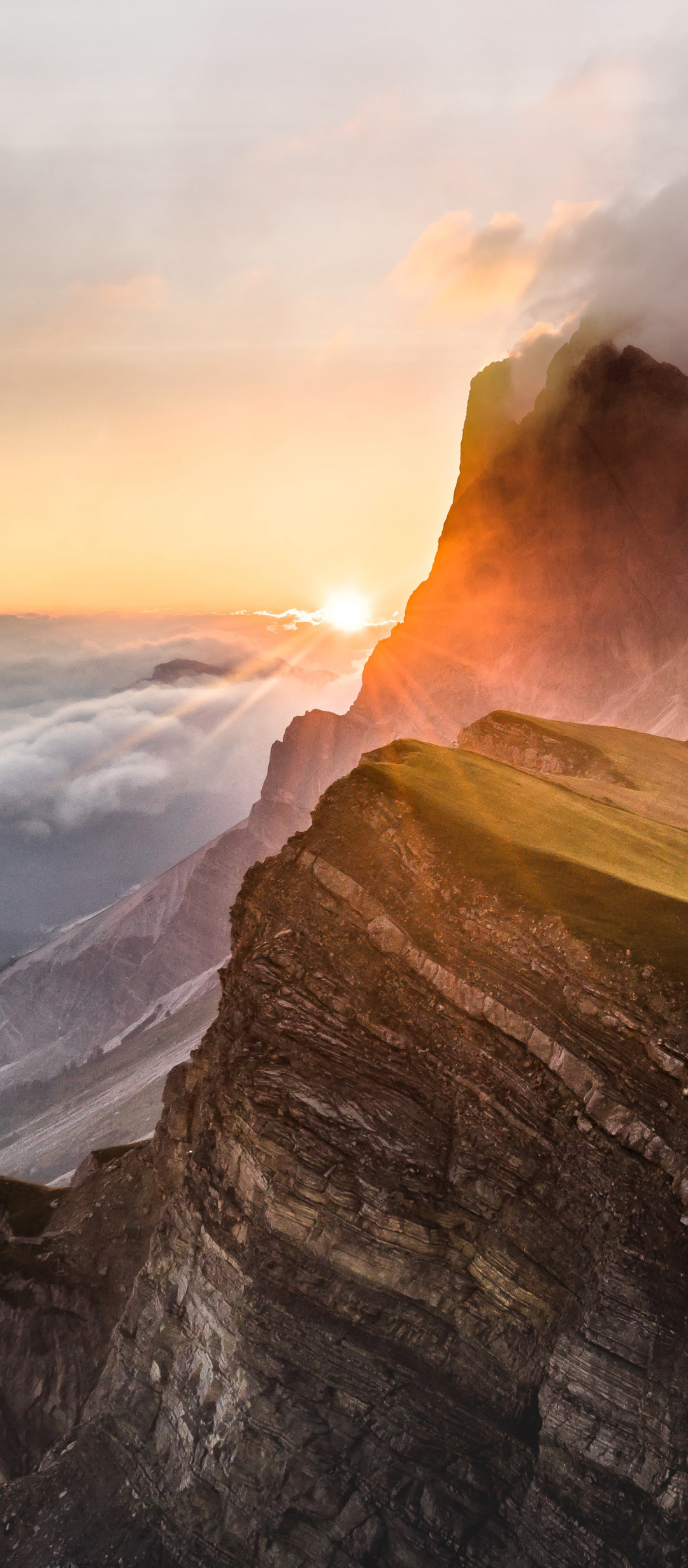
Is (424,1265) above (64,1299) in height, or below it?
above

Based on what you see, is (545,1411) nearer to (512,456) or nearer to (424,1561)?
(424,1561)

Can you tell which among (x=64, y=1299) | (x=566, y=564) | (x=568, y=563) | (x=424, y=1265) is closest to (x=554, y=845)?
(x=424, y=1265)

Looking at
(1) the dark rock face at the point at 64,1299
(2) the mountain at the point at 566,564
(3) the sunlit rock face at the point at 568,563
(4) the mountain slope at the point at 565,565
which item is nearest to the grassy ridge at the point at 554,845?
(1) the dark rock face at the point at 64,1299

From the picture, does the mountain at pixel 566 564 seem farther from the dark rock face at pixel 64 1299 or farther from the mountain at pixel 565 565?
the dark rock face at pixel 64 1299

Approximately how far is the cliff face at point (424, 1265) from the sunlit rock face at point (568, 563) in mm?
75649

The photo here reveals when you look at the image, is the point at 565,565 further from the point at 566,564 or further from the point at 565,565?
the point at 566,564

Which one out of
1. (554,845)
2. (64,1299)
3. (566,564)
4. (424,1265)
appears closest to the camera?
(424,1265)

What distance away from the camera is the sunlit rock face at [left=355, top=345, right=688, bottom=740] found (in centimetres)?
11375

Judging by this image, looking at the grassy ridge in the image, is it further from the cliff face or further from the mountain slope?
the mountain slope

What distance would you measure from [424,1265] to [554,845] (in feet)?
48.3

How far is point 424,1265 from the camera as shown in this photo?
23500 mm

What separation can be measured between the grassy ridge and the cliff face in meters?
0.19

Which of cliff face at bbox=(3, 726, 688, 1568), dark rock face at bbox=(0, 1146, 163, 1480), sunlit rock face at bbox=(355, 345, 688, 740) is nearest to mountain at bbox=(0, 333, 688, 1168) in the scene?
sunlit rock face at bbox=(355, 345, 688, 740)

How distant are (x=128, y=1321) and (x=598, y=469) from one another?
12026 cm
